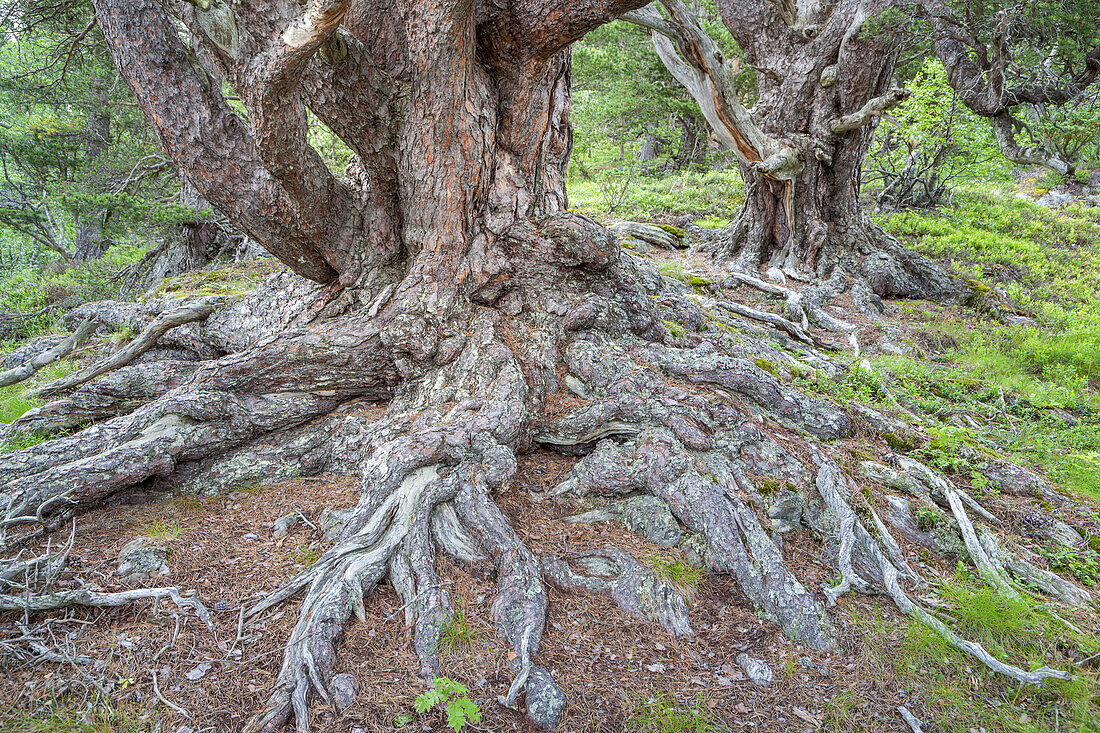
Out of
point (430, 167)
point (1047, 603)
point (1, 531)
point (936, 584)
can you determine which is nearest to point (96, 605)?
point (1, 531)

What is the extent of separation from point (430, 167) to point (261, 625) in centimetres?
349

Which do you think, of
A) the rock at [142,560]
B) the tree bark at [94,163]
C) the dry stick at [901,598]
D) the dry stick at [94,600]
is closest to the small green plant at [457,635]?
the dry stick at [94,600]

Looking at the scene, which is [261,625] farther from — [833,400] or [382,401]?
[833,400]

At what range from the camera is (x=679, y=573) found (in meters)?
3.40

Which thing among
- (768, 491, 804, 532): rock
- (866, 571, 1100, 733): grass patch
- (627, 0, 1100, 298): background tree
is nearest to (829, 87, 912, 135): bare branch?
(627, 0, 1100, 298): background tree

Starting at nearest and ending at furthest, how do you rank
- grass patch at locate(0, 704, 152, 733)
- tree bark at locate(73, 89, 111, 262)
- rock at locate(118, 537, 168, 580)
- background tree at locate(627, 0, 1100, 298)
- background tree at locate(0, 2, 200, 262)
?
grass patch at locate(0, 704, 152, 733) → rock at locate(118, 537, 168, 580) → background tree at locate(0, 2, 200, 262) → tree bark at locate(73, 89, 111, 262) → background tree at locate(627, 0, 1100, 298)

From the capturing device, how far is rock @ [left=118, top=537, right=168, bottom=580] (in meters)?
3.20

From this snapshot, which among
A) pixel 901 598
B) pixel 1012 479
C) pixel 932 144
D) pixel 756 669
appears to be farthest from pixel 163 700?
pixel 932 144

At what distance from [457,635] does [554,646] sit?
521 millimetres

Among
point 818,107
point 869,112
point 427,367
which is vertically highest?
point 818,107

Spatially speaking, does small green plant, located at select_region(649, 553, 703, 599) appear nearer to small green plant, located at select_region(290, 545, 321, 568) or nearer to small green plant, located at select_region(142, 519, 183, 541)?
small green plant, located at select_region(290, 545, 321, 568)

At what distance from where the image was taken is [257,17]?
3.65 metres

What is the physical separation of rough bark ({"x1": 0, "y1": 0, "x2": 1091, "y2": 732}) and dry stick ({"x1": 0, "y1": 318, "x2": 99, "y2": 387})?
122cm

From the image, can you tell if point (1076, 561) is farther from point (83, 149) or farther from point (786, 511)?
point (83, 149)
